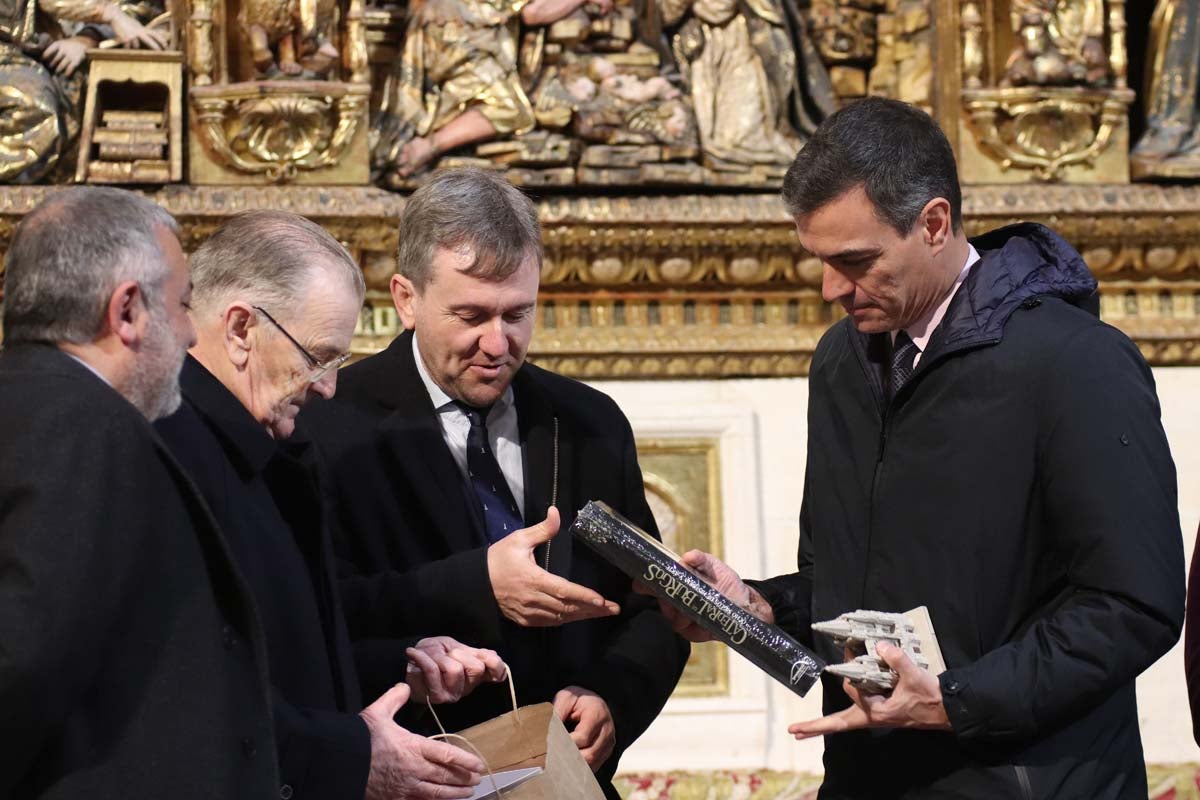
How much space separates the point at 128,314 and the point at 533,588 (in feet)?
3.36

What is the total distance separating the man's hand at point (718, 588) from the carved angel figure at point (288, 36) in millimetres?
2386

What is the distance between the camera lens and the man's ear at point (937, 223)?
3.27 metres

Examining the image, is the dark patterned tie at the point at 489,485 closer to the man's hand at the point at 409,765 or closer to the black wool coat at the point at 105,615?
the man's hand at the point at 409,765

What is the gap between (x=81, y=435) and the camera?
7.50 feet

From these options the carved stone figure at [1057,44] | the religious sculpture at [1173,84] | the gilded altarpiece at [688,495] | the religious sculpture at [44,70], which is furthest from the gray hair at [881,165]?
the religious sculpture at [44,70]

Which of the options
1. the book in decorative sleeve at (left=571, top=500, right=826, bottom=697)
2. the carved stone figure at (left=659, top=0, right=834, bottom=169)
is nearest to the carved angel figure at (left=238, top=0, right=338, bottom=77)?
the carved stone figure at (left=659, top=0, right=834, bottom=169)

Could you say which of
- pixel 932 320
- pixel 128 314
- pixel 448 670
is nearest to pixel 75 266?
pixel 128 314

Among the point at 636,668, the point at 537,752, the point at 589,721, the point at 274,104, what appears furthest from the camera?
the point at 274,104

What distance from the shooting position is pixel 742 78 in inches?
223

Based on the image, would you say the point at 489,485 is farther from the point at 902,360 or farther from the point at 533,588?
the point at 902,360

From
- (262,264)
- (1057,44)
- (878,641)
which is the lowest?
(878,641)

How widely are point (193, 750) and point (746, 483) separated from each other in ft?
10.6

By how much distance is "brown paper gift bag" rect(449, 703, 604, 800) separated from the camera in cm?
302

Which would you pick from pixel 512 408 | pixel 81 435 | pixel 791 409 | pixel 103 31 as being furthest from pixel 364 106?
pixel 81 435
